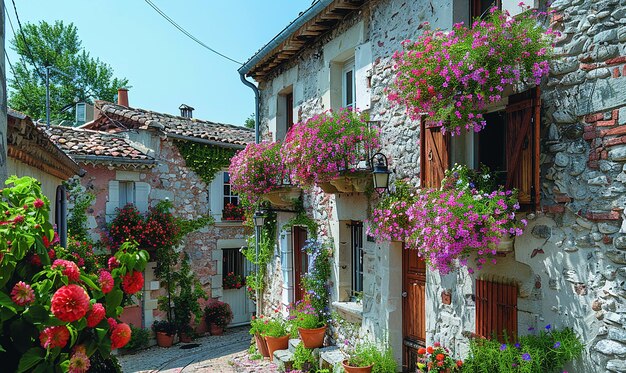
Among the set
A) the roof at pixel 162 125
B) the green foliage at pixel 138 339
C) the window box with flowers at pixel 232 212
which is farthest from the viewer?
the window box with flowers at pixel 232 212

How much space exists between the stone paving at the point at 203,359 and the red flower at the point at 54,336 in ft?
20.5

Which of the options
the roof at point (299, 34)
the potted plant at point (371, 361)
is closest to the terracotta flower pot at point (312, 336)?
the potted plant at point (371, 361)

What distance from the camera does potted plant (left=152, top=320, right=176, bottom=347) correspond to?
1173 centimetres

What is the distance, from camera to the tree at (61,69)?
71.6 feet

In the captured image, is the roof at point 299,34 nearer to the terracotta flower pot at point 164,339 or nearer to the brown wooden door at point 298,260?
the brown wooden door at point 298,260

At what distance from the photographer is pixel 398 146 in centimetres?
577

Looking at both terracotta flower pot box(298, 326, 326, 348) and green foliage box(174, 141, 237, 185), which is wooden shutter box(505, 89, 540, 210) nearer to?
terracotta flower pot box(298, 326, 326, 348)

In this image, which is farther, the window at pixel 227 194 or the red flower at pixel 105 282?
the window at pixel 227 194

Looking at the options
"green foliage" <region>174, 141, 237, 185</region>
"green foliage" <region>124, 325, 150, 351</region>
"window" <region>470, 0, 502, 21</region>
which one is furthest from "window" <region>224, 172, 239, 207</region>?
"window" <region>470, 0, 502, 21</region>

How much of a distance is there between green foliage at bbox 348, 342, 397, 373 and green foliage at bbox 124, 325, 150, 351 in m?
7.27

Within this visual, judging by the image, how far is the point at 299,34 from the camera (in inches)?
303

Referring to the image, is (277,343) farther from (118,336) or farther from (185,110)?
(185,110)

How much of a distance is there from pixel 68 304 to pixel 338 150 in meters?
4.17

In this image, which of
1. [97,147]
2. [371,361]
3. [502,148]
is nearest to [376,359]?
[371,361]
